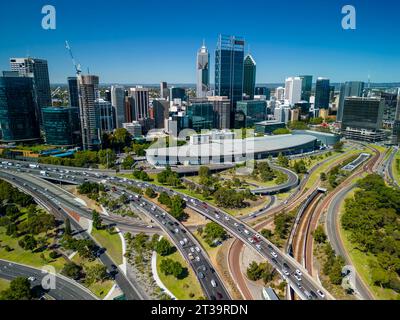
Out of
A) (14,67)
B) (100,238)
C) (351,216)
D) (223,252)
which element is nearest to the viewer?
(223,252)

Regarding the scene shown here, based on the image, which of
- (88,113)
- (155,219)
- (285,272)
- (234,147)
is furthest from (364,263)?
(88,113)

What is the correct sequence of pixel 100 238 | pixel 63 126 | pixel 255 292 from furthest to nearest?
pixel 63 126
pixel 100 238
pixel 255 292

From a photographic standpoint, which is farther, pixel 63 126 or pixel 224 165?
pixel 63 126

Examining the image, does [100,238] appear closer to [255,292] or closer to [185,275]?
[185,275]

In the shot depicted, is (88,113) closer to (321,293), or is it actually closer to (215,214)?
(215,214)

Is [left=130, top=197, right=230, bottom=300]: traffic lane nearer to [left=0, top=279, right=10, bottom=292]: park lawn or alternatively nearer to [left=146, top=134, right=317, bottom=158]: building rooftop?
[left=0, top=279, right=10, bottom=292]: park lawn
